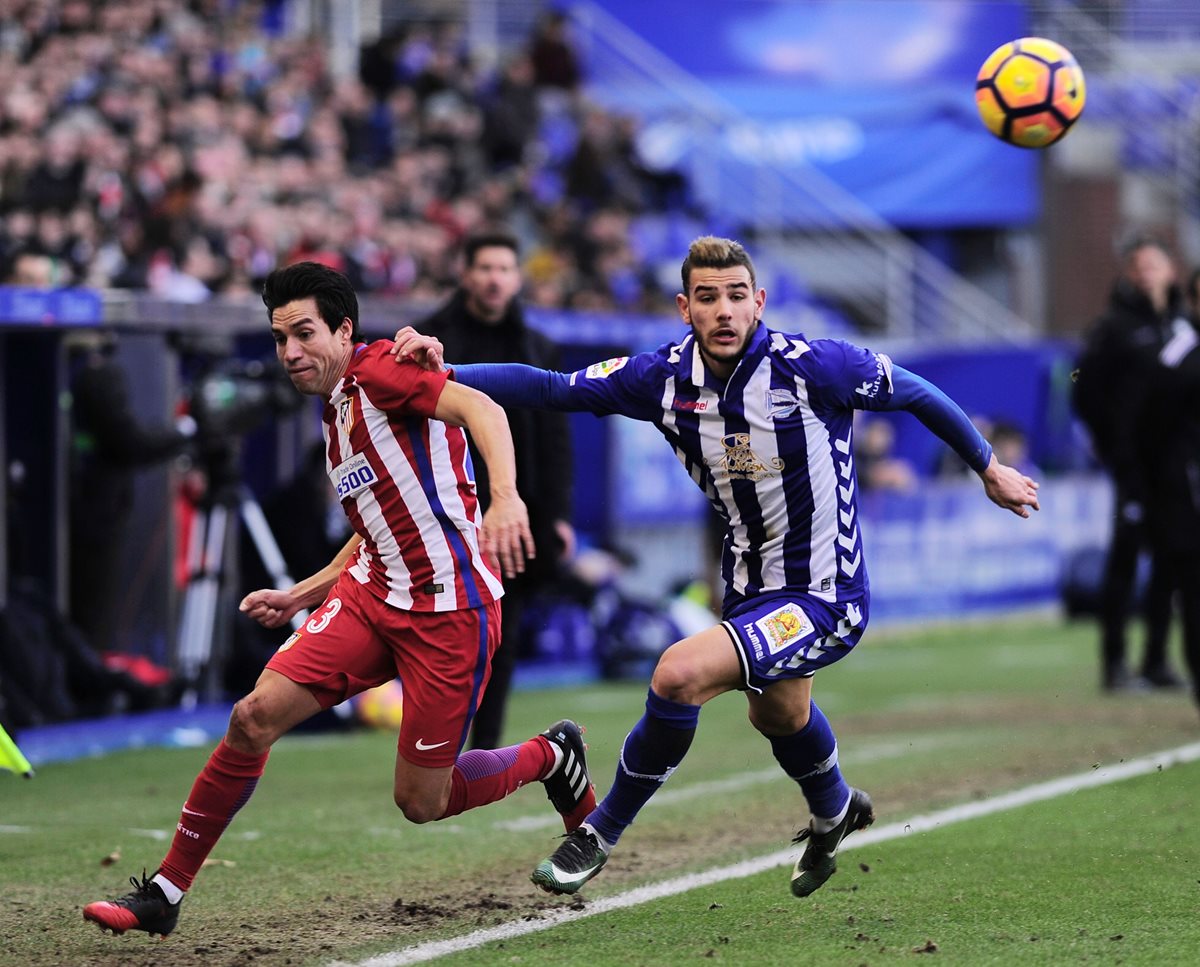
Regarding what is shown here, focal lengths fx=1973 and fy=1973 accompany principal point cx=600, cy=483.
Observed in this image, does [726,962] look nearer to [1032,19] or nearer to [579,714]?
[579,714]

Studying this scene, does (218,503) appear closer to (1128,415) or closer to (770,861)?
(1128,415)

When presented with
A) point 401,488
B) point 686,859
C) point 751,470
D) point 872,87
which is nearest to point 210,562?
point 686,859

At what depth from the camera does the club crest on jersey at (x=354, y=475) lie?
5.71 m

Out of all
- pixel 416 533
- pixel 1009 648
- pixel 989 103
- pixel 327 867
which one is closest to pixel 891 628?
pixel 1009 648

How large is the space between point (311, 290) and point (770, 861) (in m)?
2.70

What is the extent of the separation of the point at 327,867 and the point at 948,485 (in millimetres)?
12497

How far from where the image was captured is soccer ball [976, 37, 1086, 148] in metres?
7.95

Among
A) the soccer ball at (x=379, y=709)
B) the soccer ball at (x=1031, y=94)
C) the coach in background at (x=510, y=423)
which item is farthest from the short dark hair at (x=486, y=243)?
Result: the soccer ball at (x=379, y=709)

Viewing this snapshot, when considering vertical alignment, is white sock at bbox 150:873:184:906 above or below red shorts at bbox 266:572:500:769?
below

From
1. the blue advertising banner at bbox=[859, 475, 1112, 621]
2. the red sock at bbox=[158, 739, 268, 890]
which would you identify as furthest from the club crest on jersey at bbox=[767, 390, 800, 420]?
the blue advertising banner at bbox=[859, 475, 1112, 621]

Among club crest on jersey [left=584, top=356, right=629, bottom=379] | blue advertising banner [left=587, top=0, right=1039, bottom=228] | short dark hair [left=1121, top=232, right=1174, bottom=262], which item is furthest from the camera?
blue advertising banner [left=587, top=0, right=1039, bottom=228]

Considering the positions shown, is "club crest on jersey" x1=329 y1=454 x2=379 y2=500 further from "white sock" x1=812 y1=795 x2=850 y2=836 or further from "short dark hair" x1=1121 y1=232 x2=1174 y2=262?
"short dark hair" x1=1121 y1=232 x2=1174 y2=262

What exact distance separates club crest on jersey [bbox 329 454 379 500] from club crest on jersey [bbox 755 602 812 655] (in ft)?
3.97

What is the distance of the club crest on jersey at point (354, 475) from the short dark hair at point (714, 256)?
107 cm
